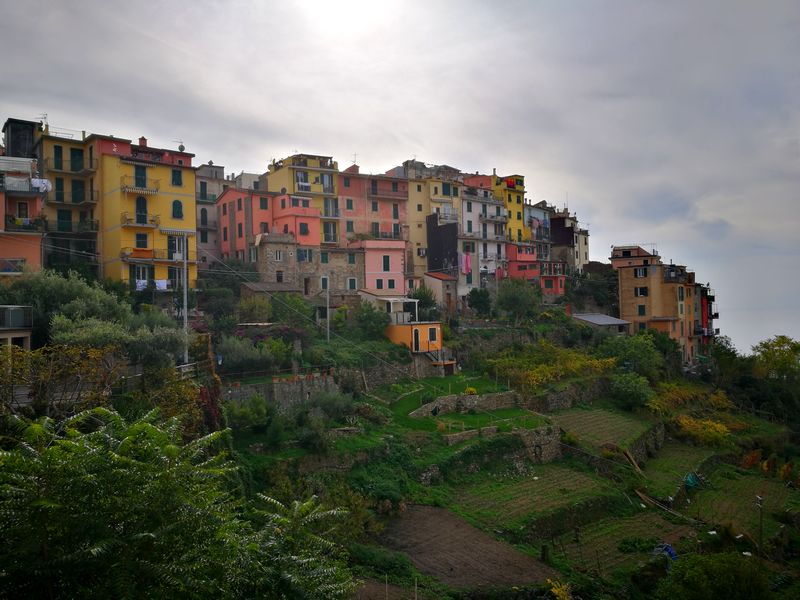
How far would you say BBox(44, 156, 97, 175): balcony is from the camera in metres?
41.8

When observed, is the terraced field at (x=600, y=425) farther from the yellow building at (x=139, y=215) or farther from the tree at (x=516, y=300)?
the yellow building at (x=139, y=215)

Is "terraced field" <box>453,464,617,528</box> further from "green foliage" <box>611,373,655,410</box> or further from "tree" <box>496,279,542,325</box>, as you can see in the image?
"tree" <box>496,279,542,325</box>

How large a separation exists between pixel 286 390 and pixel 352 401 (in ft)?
11.8

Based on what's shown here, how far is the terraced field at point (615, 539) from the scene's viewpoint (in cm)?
2622

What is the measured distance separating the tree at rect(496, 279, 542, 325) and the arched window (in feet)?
94.3

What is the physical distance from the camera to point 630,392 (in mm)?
44812

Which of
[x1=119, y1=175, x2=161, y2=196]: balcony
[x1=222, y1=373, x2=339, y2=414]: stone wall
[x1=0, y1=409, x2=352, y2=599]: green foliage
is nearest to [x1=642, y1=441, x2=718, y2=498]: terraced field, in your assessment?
[x1=222, y1=373, x2=339, y2=414]: stone wall

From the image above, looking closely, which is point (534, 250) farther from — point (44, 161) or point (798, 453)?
point (44, 161)

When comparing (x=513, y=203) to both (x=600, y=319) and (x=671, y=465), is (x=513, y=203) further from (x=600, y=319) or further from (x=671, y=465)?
(x=671, y=465)

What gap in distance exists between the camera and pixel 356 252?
53.3m

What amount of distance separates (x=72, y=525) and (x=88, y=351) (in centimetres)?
1356

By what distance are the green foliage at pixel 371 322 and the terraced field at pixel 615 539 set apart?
20774mm

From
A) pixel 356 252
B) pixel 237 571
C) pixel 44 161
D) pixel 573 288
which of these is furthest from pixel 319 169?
pixel 237 571

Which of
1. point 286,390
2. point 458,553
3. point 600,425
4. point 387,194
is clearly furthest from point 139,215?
point 600,425
